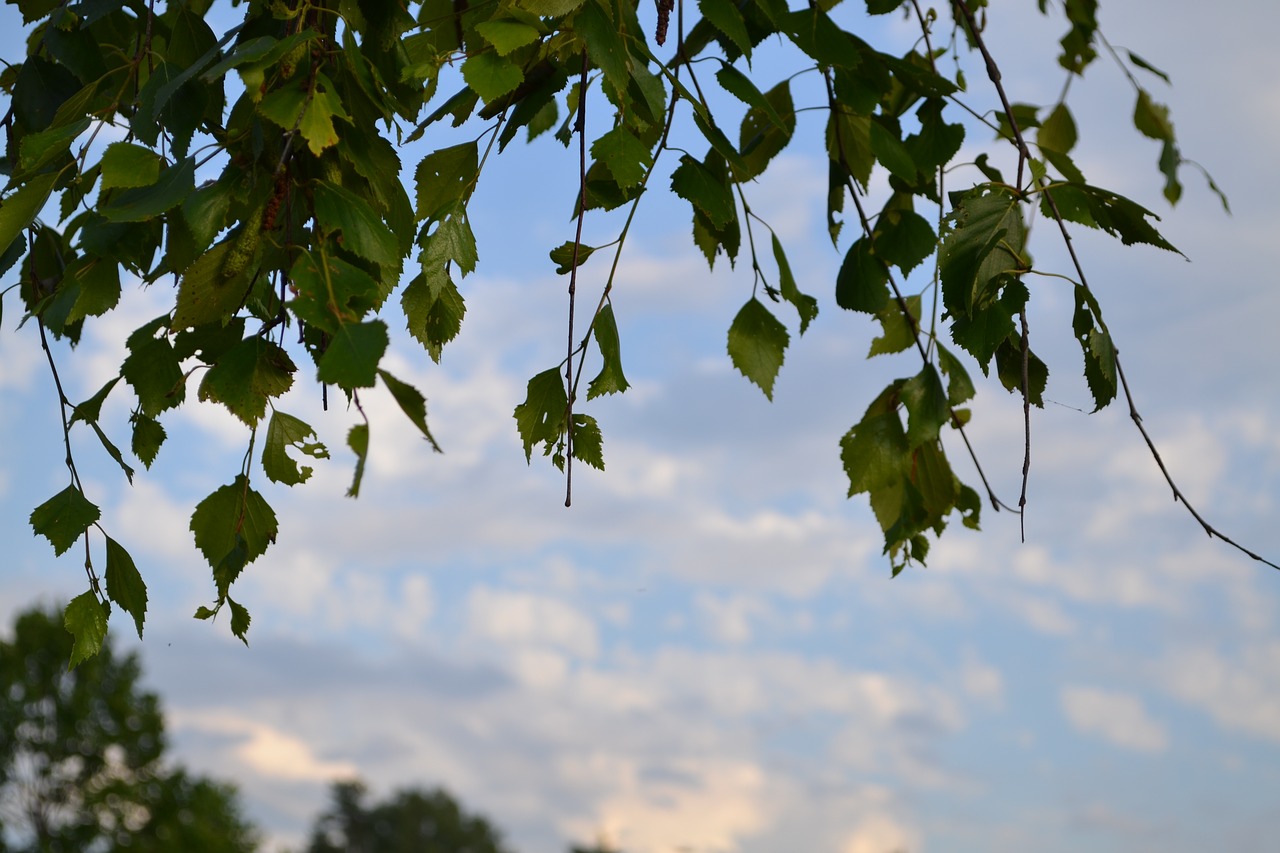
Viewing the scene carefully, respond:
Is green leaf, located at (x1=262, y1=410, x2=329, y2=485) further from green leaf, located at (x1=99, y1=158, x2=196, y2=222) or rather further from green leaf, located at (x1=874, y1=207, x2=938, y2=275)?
green leaf, located at (x1=874, y1=207, x2=938, y2=275)

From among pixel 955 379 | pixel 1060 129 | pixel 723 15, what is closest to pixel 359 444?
pixel 723 15

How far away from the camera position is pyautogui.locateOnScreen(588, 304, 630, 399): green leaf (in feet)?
3.78

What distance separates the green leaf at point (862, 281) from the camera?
1.48 meters

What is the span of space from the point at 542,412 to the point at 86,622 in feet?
1.56

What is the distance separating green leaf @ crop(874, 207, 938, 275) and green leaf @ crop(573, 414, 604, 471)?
0.56m

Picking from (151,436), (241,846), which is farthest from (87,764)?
(151,436)

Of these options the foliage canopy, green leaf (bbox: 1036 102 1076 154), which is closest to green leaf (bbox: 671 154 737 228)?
the foliage canopy

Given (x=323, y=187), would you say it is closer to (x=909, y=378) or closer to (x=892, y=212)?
(x=909, y=378)

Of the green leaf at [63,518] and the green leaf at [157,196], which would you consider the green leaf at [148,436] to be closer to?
the green leaf at [63,518]

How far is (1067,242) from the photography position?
1.13 m

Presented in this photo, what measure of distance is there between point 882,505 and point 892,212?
0.39m

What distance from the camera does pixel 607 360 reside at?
1.16m

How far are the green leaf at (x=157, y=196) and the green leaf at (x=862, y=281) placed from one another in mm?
810

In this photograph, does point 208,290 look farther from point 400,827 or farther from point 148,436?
point 400,827
